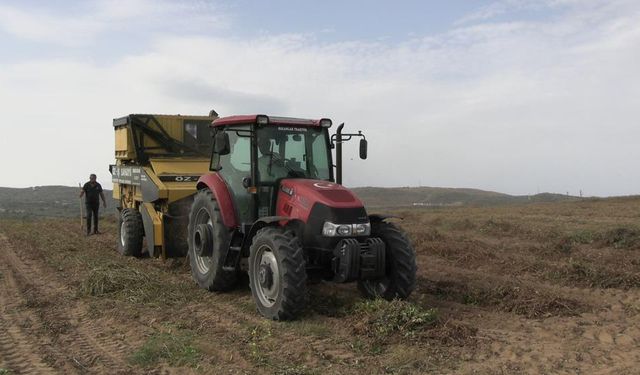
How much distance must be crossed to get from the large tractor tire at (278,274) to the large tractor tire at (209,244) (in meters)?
0.96

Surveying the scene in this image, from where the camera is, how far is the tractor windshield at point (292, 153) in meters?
7.01

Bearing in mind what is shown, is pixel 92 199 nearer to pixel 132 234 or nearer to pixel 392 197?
pixel 132 234

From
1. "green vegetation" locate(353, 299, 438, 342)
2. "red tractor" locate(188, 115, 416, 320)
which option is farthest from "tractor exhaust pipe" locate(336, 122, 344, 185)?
"green vegetation" locate(353, 299, 438, 342)

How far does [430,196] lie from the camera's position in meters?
43.9

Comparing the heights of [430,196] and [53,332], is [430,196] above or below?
above

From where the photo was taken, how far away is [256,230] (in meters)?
6.84

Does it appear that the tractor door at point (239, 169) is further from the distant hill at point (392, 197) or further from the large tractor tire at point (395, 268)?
the distant hill at point (392, 197)

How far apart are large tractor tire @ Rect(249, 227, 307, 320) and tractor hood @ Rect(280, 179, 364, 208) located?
0.44 m

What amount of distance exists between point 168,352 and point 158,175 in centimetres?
568


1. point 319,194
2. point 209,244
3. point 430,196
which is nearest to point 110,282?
point 209,244

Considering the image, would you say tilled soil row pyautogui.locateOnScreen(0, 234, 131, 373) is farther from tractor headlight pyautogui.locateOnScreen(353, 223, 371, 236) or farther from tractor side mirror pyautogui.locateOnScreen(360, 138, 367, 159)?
tractor side mirror pyautogui.locateOnScreen(360, 138, 367, 159)

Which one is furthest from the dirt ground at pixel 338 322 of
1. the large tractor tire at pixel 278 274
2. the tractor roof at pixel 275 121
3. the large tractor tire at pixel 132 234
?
the tractor roof at pixel 275 121

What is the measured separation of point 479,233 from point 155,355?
10.9 meters

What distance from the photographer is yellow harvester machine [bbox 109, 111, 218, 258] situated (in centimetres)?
973
